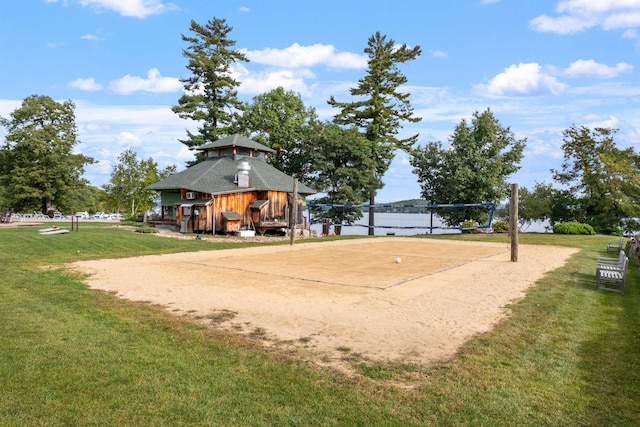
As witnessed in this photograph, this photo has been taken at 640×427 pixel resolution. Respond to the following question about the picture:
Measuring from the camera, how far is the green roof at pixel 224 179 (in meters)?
25.7

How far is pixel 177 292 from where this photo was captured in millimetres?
8633

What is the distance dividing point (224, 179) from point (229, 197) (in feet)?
6.34

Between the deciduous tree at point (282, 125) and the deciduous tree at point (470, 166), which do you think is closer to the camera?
the deciduous tree at point (470, 166)

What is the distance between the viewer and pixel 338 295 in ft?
27.6

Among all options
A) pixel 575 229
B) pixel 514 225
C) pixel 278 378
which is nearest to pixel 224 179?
pixel 514 225

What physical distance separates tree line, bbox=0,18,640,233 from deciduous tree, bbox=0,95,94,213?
0.30ft

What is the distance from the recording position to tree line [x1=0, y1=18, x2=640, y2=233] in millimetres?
29725

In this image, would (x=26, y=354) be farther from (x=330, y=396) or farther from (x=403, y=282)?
(x=403, y=282)

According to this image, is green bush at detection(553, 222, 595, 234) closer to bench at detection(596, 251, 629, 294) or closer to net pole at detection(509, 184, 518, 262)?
net pole at detection(509, 184, 518, 262)

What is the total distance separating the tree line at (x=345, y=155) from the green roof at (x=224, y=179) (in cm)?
482

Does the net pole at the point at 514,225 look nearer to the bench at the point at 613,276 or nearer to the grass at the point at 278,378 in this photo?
the bench at the point at 613,276

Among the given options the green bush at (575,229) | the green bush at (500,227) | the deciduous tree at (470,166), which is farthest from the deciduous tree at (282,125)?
the green bush at (575,229)

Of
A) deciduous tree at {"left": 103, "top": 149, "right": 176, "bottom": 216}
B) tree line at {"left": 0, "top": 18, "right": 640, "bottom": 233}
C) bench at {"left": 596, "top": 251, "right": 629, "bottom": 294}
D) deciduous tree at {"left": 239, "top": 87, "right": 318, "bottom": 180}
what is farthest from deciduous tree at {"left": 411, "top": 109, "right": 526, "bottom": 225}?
deciduous tree at {"left": 103, "top": 149, "right": 176, "bottom": 216}

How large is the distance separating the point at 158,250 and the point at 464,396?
15.2 meters
